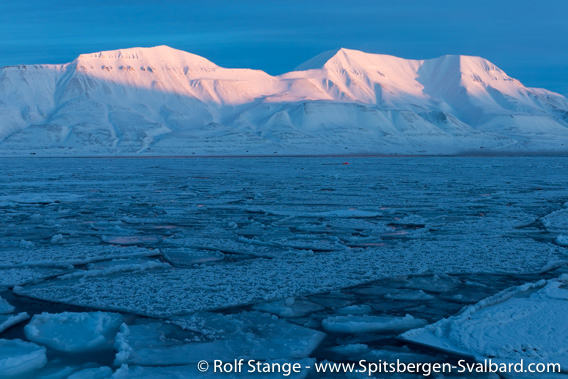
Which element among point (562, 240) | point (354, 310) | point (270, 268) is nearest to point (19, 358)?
point (354, 310)

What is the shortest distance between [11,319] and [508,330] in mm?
4153

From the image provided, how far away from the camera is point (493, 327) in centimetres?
478

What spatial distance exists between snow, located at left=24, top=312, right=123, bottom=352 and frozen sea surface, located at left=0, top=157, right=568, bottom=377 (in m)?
0.04

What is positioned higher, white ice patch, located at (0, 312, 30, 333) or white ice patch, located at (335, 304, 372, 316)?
white ice patch, located at (335, 304, 372, 316)

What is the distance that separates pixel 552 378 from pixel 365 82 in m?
156

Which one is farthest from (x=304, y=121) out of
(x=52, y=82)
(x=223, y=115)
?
(x=52, y=82)

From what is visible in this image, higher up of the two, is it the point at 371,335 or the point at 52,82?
the point at 52,82

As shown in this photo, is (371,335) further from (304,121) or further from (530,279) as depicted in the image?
(304,121)

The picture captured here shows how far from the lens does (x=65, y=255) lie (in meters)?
7.73

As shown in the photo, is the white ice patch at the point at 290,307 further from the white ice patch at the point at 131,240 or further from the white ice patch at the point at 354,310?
the white ice patch at the point at 131,240

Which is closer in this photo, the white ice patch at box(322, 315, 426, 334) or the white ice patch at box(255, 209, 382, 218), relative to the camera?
the white ice patch at box(322, 315, 426, 334)

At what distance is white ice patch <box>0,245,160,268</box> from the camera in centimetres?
723

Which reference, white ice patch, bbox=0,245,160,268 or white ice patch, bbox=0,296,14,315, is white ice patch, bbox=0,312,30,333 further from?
white ice patch, bbox=0,245,160,268

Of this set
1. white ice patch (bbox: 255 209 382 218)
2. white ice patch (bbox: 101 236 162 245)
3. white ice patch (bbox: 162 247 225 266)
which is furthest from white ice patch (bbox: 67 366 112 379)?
white ice patch (bbox: 255 209 382 218)
